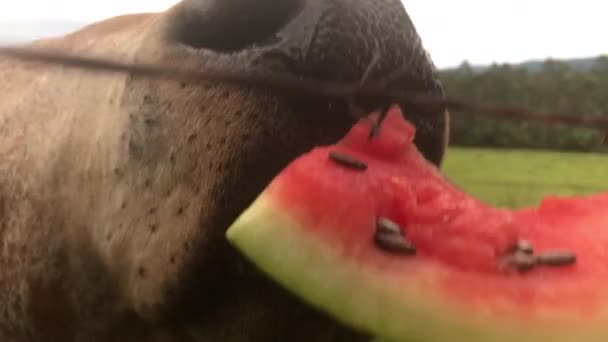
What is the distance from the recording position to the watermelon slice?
69cm

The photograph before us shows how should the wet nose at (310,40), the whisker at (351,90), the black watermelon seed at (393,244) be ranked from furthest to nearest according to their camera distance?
the wet nose at (310,40), the black watermelon seed at (393,244), the whisker at (351,90)

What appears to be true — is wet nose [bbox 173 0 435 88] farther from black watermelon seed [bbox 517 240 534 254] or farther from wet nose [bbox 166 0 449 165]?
black watermelon seed [bbox 517 240 534 254]

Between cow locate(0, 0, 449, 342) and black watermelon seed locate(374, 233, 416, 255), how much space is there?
149mm

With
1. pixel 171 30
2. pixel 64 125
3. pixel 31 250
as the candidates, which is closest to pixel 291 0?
pixel 171 30

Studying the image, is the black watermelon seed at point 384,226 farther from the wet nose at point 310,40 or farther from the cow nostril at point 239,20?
the cow nostril at point 239,20

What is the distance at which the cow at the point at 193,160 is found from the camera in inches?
34.7

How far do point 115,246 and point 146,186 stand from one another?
0.11 m

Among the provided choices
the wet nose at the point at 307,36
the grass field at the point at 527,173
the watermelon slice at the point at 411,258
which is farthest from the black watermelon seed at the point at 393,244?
the grass field at the point at 527,173

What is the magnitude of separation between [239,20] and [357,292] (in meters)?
0.36

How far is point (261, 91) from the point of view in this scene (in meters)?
0.89

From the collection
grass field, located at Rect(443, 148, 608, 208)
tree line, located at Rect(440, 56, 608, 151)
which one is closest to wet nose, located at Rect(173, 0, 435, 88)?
tree line, located at Rect(440, 56, 608, 151)

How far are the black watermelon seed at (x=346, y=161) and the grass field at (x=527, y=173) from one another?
3.91 ft

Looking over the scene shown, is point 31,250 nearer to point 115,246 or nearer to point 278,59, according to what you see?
point 115,246

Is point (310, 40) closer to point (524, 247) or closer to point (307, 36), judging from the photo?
point (307, 36)
